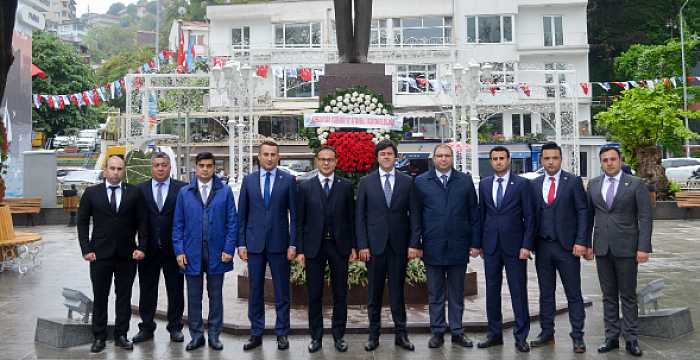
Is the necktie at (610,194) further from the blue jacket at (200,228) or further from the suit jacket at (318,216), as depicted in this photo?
the blue jacket at (200,228)

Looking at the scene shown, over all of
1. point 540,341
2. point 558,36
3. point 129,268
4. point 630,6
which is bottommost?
point 540,341

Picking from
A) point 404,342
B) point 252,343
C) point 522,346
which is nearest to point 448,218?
point 404,342

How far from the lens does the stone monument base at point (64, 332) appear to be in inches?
250

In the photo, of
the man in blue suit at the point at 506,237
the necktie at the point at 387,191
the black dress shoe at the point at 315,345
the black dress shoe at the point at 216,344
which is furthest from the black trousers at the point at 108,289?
the man in blue suit at the point at 506,237

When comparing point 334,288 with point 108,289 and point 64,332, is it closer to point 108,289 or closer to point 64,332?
point 108,289

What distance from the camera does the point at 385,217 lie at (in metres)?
6.11

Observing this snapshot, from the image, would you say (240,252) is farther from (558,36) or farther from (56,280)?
(558,36)

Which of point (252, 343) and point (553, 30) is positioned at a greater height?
point (553, 30)

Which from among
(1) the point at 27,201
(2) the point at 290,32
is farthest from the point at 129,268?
(2) the point at 290,32

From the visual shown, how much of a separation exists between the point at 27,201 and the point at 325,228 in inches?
581

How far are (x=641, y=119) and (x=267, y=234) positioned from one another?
49.9 feet

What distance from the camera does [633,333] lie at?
601 cm

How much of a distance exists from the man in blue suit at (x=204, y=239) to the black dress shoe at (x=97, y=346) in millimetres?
755

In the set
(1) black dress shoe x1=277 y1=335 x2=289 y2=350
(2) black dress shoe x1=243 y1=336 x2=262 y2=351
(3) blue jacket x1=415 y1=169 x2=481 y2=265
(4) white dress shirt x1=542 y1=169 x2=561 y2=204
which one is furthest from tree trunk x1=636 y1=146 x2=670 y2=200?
(2) black dress shoe x1=243 y1=336 x2=262 y2=351
